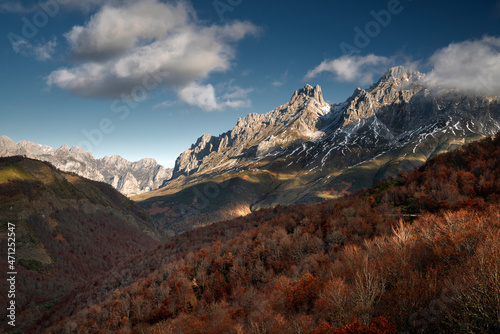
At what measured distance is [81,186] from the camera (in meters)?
125

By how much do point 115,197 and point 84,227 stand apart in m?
76.3

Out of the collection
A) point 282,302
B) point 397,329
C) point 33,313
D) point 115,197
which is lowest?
point 33,313

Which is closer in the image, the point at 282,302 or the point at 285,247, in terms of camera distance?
the point at 282,302

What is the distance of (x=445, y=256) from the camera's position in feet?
56.7

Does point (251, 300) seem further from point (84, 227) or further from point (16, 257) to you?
point (84, 227)

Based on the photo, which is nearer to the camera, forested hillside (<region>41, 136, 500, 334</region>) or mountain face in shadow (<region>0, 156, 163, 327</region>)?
forested hillside (<region>41, 136, 500, 334</region>)

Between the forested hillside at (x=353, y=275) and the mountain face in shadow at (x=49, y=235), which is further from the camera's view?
the mountain face in shadow at (x=49, y=235)

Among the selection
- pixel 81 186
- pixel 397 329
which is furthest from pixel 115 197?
pixel 397 329

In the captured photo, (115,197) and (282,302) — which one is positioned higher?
(115,197)

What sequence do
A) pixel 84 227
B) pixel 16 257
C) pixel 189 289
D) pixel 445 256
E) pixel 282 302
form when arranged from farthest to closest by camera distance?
pixel 84 227, pixel 16 257, pixel 189 289, pixel 282 302, pixel 445 256

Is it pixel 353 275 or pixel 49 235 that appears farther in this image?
pixel 49 235

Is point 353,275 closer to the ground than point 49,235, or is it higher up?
closer to the ground

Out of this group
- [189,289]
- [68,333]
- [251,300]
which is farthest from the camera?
[189,289]

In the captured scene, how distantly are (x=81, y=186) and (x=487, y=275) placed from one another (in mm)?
155234
